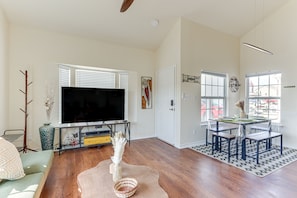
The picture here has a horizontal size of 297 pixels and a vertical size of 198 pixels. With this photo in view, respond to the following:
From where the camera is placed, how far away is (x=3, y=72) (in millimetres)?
3182

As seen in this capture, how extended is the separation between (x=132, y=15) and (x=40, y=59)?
2.32 meters

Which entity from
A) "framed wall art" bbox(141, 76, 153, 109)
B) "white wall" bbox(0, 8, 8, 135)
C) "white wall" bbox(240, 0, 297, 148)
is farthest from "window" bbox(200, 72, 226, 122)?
"white wall" bbox(0, 8, 8, 135)

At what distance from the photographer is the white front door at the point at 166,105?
4434 mm

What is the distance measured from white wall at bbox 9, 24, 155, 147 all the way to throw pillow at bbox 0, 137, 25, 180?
215 centimetres

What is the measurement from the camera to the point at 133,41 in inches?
182

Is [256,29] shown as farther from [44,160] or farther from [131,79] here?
[44,160]

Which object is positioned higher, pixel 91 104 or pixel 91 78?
pixel 91 78

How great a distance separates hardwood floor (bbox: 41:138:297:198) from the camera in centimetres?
223

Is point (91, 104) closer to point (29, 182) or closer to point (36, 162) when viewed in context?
point (36, 162)

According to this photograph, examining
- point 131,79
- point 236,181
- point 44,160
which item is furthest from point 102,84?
point 236,181

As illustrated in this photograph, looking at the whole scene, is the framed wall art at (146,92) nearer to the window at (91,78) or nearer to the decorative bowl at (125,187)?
the window at (91,78)

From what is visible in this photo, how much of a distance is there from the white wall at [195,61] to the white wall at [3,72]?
12.2 ft

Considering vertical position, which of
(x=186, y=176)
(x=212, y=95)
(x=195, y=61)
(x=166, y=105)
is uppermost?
(x=195, y=61)

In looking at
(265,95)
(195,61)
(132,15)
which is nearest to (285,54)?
(265,95)
